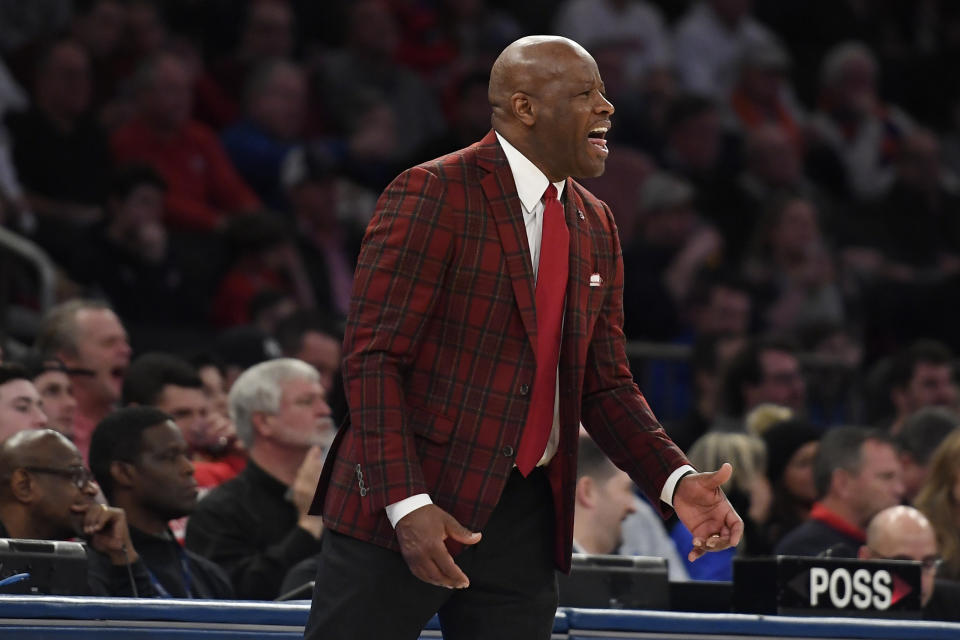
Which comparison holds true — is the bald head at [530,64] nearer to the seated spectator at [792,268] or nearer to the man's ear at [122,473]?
the man's ear at [122,473]

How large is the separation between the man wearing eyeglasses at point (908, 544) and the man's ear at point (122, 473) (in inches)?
84.4

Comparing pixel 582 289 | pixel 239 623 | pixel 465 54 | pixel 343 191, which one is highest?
pixel 465 54

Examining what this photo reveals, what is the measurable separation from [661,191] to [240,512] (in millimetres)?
4470

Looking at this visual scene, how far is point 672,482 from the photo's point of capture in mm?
2760

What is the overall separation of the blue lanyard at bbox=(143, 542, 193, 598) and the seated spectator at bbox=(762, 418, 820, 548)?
8.42ft

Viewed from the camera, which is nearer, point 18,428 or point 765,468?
point 18,428

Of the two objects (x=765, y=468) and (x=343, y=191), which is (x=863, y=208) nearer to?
(x=343, y=191)

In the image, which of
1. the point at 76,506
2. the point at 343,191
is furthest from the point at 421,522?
the point at 343,191

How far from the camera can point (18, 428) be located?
4941 millimetres

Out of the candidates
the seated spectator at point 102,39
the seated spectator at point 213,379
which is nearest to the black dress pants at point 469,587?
→ the seated spectator at point 213,379

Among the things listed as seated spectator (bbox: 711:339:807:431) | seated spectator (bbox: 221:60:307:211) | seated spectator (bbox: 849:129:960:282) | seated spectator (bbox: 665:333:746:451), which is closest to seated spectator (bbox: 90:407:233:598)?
seated spectator (bbox: 665:333:746:451)

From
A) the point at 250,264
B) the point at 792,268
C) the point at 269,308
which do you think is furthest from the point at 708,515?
the point at 792,268

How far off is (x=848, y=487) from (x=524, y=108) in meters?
3.48

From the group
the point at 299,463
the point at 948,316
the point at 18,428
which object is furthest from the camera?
the point at 948,316
